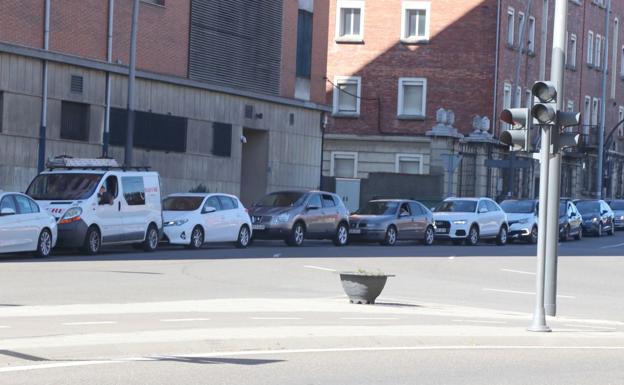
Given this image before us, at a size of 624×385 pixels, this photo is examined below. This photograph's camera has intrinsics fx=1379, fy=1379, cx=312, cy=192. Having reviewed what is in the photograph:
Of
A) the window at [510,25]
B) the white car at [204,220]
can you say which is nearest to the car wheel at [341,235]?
the white car at [204,220]

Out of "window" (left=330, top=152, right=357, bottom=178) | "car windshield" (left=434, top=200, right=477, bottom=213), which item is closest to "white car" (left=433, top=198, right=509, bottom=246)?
"car windshield" (left=434, top=200, right=477, bottom=213)

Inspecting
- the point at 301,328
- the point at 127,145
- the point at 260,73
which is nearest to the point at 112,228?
the point at 127,145

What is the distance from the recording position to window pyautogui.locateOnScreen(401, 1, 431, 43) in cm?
6341

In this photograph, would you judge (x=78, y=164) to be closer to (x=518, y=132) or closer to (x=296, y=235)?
(x=296, y=235)

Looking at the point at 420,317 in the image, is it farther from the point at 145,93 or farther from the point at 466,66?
the point at 466,66

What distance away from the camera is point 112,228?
1205 inches

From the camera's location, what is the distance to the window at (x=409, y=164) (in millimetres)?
62250

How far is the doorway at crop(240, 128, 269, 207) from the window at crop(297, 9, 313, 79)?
11.5 feet

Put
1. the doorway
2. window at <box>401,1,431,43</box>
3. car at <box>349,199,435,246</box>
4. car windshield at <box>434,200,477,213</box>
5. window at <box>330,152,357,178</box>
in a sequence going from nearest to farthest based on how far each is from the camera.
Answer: car at <box>349,199,435,246</box> → car windshield at <box>434,200,477,213</box> → the doorway → window at <box>401,1,431,43</box> → window at <box>330,152,357,178</box>

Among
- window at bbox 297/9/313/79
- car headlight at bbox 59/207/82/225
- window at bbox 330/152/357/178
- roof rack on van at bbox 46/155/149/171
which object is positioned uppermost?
window at bbox 297/9/313/79

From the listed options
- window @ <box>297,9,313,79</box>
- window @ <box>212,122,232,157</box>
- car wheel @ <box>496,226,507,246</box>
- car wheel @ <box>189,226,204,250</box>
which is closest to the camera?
car wheel @ <box>189,226,204,250</box>

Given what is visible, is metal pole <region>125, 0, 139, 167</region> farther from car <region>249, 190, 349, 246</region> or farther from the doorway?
the doorway

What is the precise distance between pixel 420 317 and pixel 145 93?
953 inches

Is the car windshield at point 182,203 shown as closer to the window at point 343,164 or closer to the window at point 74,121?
the window at point 74,121
